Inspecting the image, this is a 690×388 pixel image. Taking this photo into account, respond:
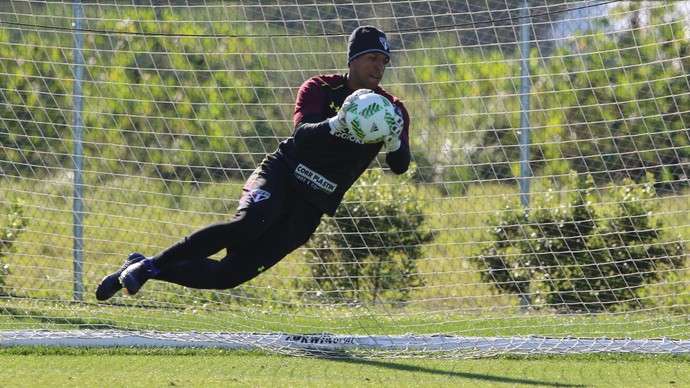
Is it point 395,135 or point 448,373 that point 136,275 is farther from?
point 448,373

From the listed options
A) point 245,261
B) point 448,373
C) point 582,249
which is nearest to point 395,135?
point 245,261

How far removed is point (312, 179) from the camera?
5777 mm

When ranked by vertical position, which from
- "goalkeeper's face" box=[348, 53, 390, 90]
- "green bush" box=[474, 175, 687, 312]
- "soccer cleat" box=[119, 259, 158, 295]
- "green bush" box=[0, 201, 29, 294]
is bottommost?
"green bush" box=[0, 201, 29, 294]

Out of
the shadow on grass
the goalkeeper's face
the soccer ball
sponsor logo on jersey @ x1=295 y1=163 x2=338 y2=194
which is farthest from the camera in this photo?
the shadow on grass

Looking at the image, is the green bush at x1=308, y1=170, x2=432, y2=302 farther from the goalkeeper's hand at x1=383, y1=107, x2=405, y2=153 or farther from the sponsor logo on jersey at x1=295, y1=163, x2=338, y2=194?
the goalkeeper's hand at x1=383, y1=107, x2=405, y2=153

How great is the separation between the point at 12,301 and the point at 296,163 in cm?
415

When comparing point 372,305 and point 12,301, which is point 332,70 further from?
point 12,301

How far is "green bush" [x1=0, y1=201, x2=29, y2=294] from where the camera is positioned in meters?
9.35

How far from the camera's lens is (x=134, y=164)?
375 inches

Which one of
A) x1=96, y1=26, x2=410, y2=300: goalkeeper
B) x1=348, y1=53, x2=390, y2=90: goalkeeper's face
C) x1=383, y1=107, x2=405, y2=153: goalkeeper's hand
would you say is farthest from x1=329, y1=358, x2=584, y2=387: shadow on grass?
x1=348, y1=53, x2=390, y2=90: goalkeeper's face

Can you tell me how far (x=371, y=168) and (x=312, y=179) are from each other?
4.35 metres

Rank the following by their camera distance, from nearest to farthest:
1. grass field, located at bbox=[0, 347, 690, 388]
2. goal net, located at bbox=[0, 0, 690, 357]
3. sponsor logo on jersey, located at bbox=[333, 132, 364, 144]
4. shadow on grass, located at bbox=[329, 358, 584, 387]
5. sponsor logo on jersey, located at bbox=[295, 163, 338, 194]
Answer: sponsor logo on jersey, located at bbox=[333, 132, 364, 144]
sponsor logo on jersey, located at bbox=[295, 163, 338, 194]
grass field, located at bbox=[0, 347, 690, 388]
shadow on grass, located at bbox=[329, 358, 584, 387]
goal net, located at bbox=[0, 0, 690, 357]

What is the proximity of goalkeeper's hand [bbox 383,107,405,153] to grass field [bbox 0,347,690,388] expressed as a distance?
163cm

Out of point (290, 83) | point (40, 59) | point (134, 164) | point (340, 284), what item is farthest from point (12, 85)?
point (340, 284)
